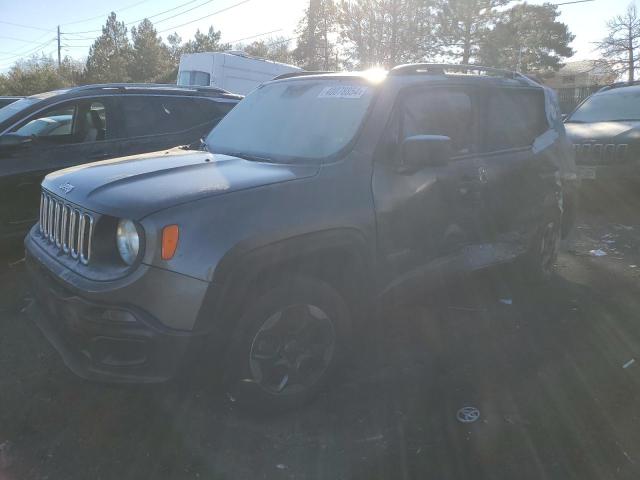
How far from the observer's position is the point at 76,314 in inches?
97.8

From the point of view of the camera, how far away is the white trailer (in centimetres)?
1761

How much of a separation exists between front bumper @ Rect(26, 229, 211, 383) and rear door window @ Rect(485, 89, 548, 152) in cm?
291

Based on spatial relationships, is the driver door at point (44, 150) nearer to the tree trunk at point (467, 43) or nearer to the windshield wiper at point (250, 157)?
the windshield wiper at point (250, 157)

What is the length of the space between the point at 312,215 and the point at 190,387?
3.50 ft

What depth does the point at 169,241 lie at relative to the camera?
244 centimetres

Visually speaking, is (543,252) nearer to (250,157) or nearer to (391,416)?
(391,416)

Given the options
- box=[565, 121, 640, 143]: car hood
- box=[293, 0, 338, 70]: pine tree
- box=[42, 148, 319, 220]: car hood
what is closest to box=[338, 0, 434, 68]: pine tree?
box=[293, 0, 338, 70]: pine tree

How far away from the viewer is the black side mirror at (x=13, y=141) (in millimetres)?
5066

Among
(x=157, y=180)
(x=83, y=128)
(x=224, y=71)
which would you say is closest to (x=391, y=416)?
(x=157, y=180)

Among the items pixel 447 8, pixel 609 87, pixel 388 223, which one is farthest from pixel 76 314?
pixel 447 8

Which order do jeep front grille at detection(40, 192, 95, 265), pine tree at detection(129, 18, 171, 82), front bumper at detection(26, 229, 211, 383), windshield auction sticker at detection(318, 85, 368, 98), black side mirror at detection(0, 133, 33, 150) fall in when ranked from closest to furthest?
front bumper at detection(26, 229, 211, 383)
jeep front grille at detection(40, 192, 95, 265)
windshield auction sticker at detection(318, 85, 368, 98)
black side mirror at detection(0, 133, 33, 150)
pine tree at detection(129, 18, 171, 82)

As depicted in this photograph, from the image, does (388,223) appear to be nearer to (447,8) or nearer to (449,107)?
(449,107)

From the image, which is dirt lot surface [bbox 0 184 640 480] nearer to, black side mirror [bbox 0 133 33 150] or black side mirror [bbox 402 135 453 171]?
black side mirror [bbox 402 135 453 171]

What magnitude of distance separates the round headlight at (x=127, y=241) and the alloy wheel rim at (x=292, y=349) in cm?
72
